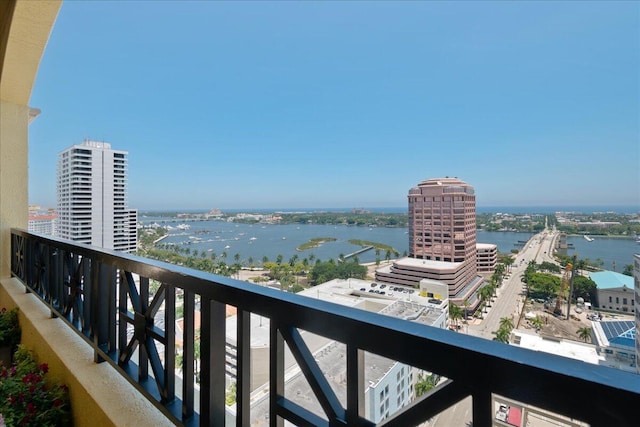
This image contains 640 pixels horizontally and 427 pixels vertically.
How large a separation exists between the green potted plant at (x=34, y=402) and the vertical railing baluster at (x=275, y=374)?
1.15m

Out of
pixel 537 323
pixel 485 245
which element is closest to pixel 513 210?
pixel 485 245

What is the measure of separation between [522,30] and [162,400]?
2646mm

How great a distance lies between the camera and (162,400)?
1013mm

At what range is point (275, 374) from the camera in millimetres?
707

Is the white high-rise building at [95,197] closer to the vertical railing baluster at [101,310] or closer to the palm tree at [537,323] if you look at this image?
the vertical railing baluster at [101,310]

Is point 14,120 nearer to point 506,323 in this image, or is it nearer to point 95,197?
point 95,197

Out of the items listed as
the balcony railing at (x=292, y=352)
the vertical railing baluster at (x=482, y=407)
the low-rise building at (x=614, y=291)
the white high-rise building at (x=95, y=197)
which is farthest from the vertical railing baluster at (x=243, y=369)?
the white high-rise building at (x=95, y=197)

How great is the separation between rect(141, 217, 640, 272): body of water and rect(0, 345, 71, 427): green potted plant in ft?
2.63

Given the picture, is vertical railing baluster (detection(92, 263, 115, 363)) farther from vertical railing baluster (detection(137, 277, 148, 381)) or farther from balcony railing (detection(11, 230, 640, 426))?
vertical railing baluster (detection(137, 277, 148, 381))

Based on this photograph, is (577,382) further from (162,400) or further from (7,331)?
(7,331)

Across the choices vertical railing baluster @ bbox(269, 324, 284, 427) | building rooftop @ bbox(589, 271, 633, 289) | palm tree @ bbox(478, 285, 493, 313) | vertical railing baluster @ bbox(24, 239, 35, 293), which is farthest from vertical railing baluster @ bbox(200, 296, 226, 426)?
vertical railing baluster @ bbox(24, 239, 35, 293)

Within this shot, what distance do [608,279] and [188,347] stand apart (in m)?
1.43

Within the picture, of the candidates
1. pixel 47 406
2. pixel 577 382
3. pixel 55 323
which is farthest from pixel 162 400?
pixel 55 323

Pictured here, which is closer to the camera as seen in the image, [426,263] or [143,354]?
[143,354]
